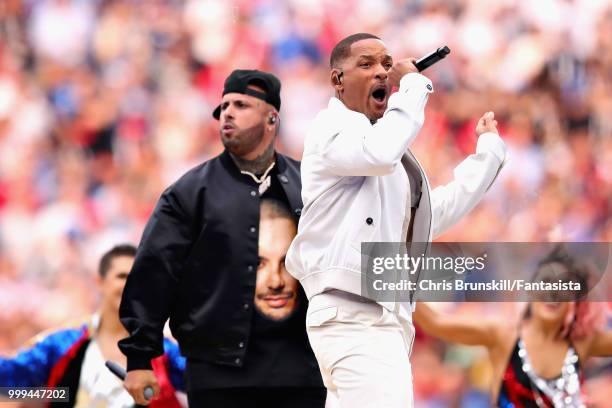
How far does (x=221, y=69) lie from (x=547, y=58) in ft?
8.31

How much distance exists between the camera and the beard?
451cm

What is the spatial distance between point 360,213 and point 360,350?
40 cm

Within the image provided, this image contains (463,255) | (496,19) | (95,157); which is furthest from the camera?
(496,19)

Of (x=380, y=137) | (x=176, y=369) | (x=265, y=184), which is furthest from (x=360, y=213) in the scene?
(x=176, y=369)

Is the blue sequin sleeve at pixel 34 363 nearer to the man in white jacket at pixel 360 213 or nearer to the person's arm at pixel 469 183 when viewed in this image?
the man in white jacket at pixel 360 213

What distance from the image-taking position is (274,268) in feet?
14.3

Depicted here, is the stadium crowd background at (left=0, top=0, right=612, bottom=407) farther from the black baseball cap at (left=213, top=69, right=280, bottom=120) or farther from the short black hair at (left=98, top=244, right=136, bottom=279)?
the black baseball cap at (left=213, top=69, right=280, bottom=120)

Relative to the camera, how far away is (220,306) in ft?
14.0

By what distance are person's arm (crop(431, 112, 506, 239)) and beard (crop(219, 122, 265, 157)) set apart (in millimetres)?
768

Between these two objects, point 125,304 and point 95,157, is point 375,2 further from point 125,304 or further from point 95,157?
point 125,304

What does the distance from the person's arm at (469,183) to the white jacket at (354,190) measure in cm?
13

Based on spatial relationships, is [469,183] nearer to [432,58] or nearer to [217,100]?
[432,58]

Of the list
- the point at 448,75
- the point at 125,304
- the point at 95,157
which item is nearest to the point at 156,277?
the point at 125,304

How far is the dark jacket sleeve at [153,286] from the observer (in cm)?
427
